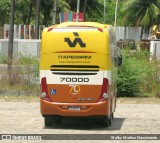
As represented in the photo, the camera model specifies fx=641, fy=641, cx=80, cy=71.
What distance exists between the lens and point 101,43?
16.7m

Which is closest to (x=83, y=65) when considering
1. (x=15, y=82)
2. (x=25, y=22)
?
(x=15, y=82)

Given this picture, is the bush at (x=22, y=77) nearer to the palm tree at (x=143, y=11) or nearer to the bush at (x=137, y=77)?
the bush at (x=137, y=77)

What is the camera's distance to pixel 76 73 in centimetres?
1680

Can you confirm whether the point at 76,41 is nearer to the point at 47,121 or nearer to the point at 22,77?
the point at 47,121

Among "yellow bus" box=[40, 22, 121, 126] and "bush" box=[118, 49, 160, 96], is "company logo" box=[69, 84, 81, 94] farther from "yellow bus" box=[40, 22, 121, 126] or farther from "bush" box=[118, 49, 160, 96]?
"bush" box=[118, 49, 160, 96]

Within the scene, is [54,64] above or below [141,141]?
above

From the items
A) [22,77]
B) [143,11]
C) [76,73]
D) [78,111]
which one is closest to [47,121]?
[78,111]

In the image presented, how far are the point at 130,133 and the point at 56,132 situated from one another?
186cm

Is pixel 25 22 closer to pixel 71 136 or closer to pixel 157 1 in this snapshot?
pixel 157 1

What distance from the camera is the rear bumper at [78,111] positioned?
1672cm

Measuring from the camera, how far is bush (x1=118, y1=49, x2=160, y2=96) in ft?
87.0

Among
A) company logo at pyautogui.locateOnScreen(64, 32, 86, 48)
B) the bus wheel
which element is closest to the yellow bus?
company logo at pyautogui.locateOnScreen(64, 32, 86, 48)

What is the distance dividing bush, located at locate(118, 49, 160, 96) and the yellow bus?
Result: 9.61 m

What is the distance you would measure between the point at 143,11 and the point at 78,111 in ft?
216
